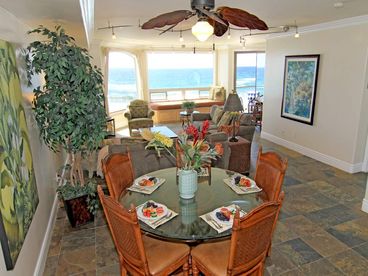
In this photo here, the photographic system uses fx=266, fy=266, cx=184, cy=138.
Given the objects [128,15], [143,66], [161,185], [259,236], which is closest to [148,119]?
[143,66]

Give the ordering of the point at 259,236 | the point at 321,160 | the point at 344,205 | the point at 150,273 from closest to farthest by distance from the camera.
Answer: the point at 259,236
the point at 150,273
the point at 344,205
the point at 321,160

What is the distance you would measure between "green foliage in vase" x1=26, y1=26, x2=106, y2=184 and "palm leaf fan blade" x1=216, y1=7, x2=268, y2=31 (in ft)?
5.09

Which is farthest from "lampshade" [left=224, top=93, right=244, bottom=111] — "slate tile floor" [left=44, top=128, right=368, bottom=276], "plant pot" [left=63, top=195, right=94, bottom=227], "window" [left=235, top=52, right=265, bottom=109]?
"window" [left=235, top=52, right=265, bottom=109]

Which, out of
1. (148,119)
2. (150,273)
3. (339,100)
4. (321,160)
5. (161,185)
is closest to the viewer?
(150,273)

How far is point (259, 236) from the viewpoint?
1787mm

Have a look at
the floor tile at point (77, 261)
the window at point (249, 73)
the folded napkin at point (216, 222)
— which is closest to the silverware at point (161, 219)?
the folded napkin at point (216, 222)

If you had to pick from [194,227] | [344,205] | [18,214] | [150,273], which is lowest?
[344,205]

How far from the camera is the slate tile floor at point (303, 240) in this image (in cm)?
258

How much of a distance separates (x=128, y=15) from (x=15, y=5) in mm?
2280

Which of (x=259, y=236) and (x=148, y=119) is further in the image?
(x=148, y=119)

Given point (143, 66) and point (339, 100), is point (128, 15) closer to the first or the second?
point (339, 100)

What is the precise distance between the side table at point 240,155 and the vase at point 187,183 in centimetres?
239

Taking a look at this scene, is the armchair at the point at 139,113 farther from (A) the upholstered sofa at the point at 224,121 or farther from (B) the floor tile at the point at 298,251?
(B) the floor tile at the point at 298,251

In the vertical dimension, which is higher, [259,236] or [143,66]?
[143,66]
